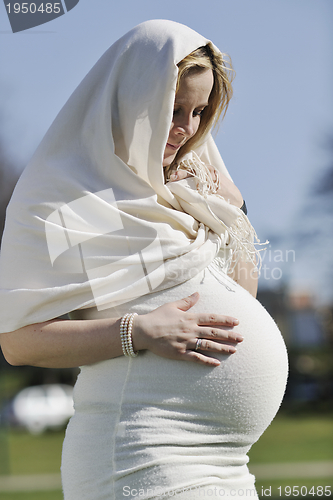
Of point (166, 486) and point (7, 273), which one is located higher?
point (7, 273)

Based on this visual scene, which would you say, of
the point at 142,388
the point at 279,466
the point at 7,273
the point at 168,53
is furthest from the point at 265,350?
the point at 279,466

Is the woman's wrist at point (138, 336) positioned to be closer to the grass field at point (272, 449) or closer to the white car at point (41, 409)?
the grass field at point (272, 449)

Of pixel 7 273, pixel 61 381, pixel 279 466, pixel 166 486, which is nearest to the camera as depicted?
pixel 166 486

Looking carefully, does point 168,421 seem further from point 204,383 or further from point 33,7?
point 33,7

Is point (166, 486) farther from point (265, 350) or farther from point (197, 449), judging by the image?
point (265, 350)

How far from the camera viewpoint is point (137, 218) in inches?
61.9

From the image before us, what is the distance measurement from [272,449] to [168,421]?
1501 cm

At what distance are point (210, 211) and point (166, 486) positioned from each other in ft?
2.85

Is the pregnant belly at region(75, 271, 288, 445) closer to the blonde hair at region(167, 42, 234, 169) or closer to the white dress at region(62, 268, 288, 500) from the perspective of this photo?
the white dress at region(62, 268, 288, 500)

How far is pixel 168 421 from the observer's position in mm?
1386

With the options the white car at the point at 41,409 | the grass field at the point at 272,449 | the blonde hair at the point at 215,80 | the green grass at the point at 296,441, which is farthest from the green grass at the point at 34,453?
the blonde hair at the point at 215,80

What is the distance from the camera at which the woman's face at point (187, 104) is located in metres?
1.66

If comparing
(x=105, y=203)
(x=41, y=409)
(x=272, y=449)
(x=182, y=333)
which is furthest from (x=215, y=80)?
(x=41, y=409)

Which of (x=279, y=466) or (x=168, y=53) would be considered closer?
(x=168, y=53)
